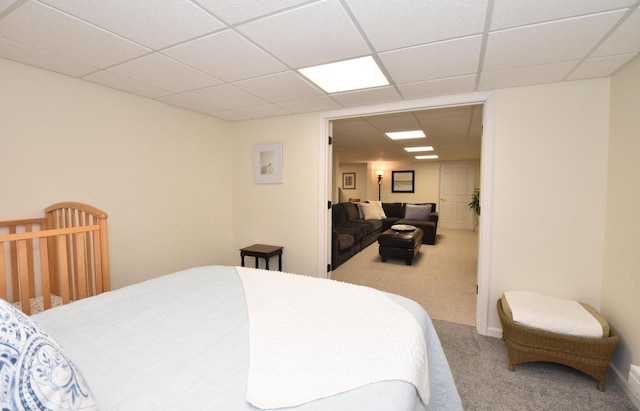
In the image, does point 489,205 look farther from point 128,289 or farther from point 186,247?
point 186,247

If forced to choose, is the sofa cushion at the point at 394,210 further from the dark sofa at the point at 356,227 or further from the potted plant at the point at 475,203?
the potted plant at the point at 475,203

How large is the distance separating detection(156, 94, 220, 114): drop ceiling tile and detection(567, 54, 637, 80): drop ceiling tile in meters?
3.16

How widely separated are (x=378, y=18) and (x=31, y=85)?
245cm

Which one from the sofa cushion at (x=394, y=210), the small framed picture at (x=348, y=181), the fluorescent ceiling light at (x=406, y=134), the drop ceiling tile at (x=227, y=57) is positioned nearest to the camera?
the drop ceiling tile at (x=227, y=57)

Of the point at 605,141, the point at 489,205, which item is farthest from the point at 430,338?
the point at 605,141

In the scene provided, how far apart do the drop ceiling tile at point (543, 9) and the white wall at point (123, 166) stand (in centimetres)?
293

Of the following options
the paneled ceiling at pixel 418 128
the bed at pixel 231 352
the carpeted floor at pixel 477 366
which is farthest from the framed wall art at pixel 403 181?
the bed at pixel 231 352

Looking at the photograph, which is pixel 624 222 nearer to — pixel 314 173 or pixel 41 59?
pixel 314 173

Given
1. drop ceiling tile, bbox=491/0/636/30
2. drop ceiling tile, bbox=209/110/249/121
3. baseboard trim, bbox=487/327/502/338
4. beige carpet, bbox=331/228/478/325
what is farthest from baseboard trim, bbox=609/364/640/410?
drop ceiling tile, bbox=209/110/249/121

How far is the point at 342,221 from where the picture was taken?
6156mm

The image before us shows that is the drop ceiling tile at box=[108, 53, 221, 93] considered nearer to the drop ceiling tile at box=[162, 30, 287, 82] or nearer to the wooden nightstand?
the drop ceiling tile at box=[162, 30, 287, 82]

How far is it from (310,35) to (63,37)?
145 cm

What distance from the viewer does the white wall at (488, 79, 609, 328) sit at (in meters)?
2.14

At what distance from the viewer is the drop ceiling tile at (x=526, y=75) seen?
6.36 feet
